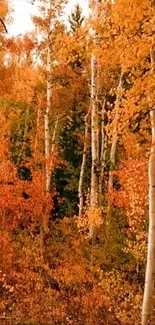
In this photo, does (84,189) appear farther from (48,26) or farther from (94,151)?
(48,26)

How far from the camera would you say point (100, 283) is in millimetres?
12312

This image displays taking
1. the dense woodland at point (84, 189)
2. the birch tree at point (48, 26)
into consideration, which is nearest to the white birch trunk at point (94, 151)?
the dense woodland at point (84, 189)

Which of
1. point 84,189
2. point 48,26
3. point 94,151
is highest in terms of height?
point 48,26

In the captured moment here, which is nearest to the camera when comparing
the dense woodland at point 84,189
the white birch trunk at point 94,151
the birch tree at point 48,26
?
the dense woodland at point 84,189

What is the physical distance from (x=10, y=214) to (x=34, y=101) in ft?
27.6

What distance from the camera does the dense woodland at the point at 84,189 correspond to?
7.25m

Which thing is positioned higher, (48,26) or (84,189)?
(48,26)

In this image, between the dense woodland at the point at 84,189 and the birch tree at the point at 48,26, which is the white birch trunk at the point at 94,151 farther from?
the birch tree at the point at 48,26

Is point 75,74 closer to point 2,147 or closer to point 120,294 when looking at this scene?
point 2,147

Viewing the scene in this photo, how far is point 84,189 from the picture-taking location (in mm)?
19438

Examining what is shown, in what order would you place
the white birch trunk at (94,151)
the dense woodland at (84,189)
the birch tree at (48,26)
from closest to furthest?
the dense woodland at (84,189)
the white birch trunk at (94,151)
the birch tree at (48,26)

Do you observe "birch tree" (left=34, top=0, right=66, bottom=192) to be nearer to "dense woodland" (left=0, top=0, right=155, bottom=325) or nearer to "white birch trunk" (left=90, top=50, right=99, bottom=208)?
"dense woodland" (left=0, top=0, right=155, bottom=325)

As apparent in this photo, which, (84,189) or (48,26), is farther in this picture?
(84,189)

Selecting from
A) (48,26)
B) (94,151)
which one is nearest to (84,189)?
(94,151)
